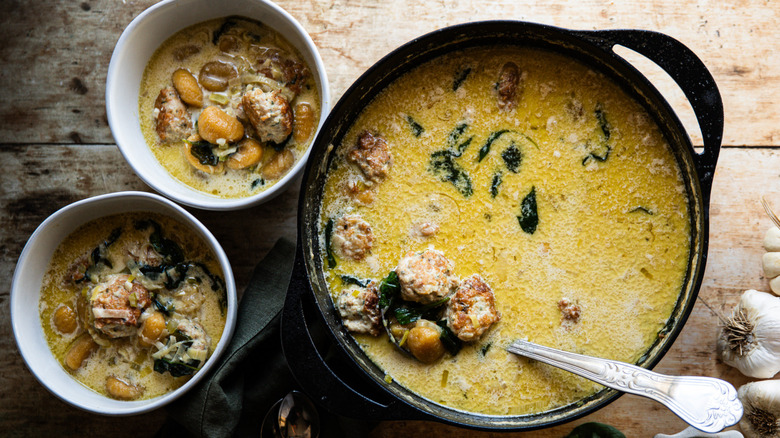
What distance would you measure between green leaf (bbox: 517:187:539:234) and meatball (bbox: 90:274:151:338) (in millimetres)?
1398

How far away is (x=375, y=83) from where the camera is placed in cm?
218

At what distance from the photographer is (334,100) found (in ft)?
7.91

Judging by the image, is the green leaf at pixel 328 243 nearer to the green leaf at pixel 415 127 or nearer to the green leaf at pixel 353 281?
the green leaf at pixel 353 281

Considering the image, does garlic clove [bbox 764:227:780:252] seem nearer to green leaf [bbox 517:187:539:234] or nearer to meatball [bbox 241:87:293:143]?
green leaf [bbox 517:187:539:234]

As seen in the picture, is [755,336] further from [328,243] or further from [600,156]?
[328,243]

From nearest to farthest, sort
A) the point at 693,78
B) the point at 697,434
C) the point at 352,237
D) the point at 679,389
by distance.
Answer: the point at 679,389 → the point at 693,78 → the point at 352,237 → the point at 697,434

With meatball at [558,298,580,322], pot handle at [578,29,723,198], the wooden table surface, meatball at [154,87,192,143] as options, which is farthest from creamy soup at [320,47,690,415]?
meatball at [154,87,192,143]

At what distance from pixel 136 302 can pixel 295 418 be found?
0.73 metres

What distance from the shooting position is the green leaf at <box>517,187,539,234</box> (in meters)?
2.12

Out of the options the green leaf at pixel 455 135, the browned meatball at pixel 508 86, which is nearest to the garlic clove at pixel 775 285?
the browned meatball at pixel 508 86

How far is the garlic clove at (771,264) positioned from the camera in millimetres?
2256

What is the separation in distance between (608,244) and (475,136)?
0.60 metres

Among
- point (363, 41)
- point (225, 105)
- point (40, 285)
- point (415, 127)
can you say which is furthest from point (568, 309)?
point (40, 285)

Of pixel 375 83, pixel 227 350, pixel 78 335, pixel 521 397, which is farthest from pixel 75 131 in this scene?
pixel 521 397
